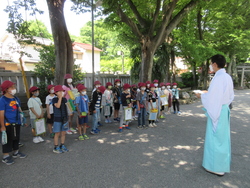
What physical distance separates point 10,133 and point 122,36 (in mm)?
10656

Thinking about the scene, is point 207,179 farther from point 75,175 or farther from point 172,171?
point 75,175

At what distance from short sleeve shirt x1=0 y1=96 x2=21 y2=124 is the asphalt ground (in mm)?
968

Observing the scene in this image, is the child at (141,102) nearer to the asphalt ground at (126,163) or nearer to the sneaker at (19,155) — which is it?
the asphalt ground at (126,163)

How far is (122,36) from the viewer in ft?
42.2

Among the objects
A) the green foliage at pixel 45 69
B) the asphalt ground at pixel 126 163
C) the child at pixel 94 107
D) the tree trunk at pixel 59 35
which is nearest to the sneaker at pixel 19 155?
the asphalt ground at pixel 126 163

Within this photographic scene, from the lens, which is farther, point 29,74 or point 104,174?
point 29,74

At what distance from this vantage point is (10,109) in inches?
151

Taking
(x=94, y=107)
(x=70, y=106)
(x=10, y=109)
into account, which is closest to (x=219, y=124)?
(x=94, y=107)

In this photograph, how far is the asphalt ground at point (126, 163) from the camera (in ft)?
10.2

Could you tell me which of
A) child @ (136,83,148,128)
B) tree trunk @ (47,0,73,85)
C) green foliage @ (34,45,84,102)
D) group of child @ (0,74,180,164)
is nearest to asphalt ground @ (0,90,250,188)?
group of child @ (0,74,180,164)

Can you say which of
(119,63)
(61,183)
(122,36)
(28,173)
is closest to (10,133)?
(28,173)

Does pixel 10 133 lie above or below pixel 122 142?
above

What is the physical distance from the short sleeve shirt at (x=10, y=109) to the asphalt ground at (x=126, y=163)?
968 mm

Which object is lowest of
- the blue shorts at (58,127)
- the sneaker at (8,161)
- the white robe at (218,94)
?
the sneaker at (8,161)
